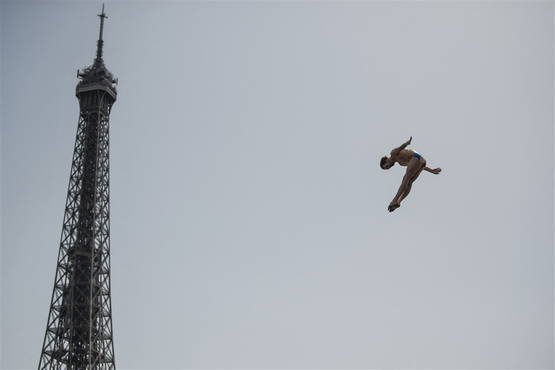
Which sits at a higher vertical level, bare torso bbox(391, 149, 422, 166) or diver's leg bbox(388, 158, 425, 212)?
bare torso bbox(391, 149, 422, 166)

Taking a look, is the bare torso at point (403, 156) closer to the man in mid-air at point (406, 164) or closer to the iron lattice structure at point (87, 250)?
the man in mid-air at point (406, 164)

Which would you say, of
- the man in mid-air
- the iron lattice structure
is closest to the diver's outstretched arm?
the man in mid-air

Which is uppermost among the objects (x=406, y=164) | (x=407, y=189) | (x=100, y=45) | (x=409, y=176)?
(x=100, y=45)

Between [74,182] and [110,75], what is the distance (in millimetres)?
14639

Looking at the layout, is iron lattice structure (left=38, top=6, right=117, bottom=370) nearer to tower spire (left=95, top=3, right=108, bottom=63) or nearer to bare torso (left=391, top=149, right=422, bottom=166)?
tower spire (left=95, top=3, right=108, bottom=63)

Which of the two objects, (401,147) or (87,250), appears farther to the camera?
(87,250)

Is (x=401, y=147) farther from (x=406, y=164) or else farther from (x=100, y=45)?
(x=100, y=45)

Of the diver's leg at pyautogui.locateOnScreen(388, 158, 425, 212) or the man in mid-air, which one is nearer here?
the man in mid-air

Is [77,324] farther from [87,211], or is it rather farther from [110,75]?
[110,75]

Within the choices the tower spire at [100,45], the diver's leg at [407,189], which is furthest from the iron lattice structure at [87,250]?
the diver's leg at [407,189]

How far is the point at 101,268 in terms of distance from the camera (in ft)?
209

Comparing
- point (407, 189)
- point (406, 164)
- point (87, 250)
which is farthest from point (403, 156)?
point (87, 250)

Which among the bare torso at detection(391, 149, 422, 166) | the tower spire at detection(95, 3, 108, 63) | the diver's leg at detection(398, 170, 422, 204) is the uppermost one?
the tower spire at detection(95, 3, 108, 63)

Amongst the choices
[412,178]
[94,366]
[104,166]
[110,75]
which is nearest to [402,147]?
[412,178]
